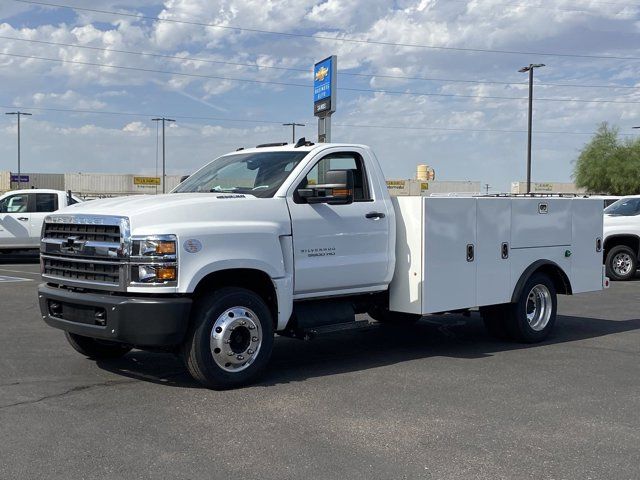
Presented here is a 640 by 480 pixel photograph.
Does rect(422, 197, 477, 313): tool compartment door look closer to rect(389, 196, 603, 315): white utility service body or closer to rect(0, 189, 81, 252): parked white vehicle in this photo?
rect(389, 196, 603, 315): white utility service body

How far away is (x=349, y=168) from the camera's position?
7.74m

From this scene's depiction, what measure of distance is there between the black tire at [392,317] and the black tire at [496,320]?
80 centimetres

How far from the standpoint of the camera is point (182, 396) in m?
6.30

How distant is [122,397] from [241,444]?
162 cm

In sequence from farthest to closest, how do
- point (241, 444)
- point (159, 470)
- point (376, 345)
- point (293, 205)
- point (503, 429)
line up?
point (376, 345) → point (293, 205) → point (503, 429) → point (241, 444) → point (159, 470)

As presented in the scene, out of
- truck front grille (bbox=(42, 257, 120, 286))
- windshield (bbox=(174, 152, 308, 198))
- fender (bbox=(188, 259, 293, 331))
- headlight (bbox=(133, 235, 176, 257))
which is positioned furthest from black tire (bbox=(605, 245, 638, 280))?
truck front grille (bbox=(42, 257, 120, 286))

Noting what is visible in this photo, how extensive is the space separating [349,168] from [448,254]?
1378mm

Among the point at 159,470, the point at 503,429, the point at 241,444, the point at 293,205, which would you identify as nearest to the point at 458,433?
the point at 503,429

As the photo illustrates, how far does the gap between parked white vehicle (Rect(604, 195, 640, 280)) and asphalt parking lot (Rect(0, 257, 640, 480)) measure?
8.07 meters

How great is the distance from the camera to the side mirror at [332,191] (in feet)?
23.0

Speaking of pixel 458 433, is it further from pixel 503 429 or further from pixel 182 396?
pixel 182 396

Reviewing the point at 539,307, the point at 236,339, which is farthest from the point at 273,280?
the point at 539,307

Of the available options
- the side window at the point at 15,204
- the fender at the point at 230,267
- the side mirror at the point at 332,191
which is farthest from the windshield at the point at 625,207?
the side window at the point at 15,204

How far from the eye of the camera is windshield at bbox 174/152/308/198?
7242mm
